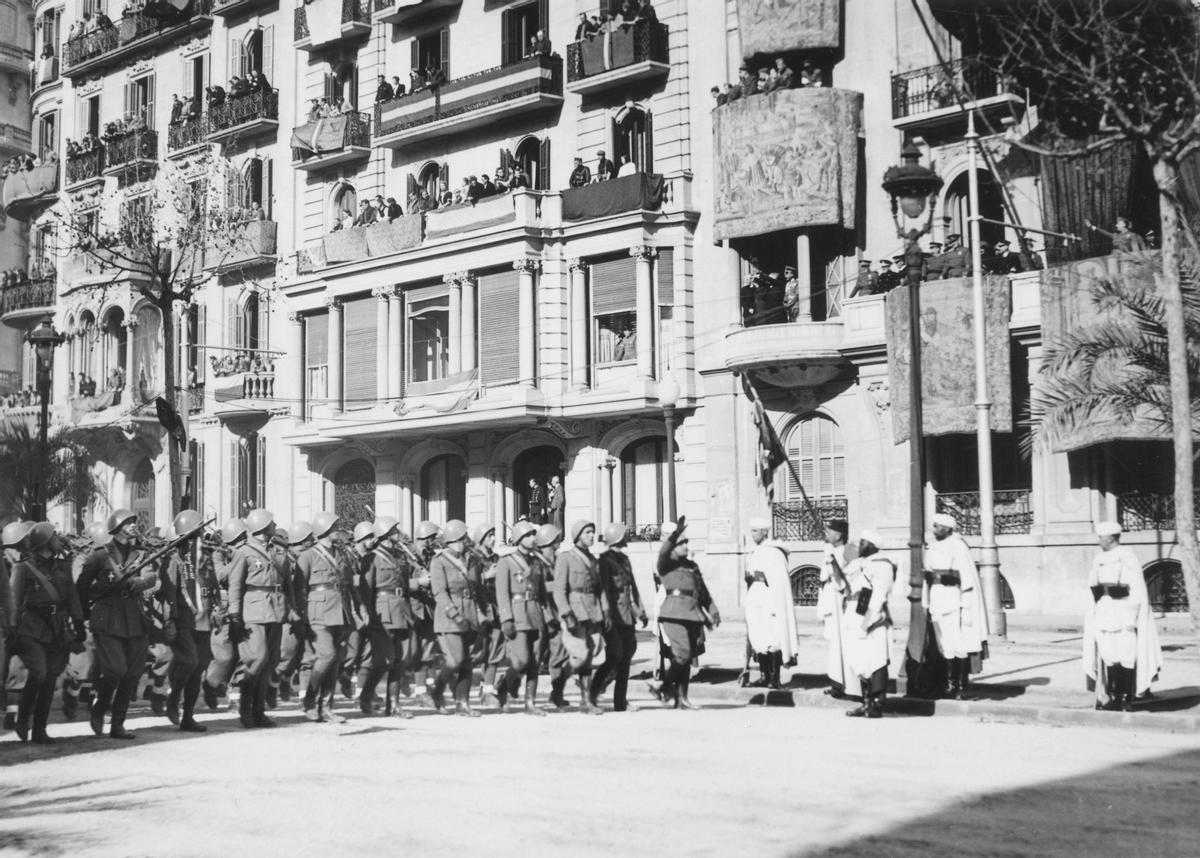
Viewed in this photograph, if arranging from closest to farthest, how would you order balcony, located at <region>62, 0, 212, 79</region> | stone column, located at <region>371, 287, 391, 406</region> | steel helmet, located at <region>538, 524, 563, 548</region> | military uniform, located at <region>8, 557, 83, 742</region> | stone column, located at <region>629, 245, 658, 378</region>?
military uniform, located at <region>8, 557, 83, 742</region>
steel helmet, located at <region>538, 524, 563, 548</region>
stone column, located at <region>629, 245, 658, 378</region>
stone column, located at <region>371, 287, 391, 406</region>
balcony, located at <region>62, 0, 212, 79</region>

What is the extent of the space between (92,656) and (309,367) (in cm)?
2796

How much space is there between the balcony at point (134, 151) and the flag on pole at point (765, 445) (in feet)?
73.8

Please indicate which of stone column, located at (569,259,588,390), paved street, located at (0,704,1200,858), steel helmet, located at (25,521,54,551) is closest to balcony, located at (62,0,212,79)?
A: stone column, located at (569,259,588,390)

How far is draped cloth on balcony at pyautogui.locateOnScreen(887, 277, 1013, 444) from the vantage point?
96.1 ft

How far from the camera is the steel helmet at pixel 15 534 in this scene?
1439cm

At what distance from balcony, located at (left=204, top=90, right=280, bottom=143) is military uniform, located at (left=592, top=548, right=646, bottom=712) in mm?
30138

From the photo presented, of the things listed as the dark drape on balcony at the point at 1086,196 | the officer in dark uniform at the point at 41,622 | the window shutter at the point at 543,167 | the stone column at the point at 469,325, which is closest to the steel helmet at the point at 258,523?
the officer in dark uniform at the point at 41,622

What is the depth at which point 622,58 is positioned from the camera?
35.7 m

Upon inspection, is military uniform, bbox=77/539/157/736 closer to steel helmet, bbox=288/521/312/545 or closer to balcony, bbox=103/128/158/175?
steel helmet, bbox=288/521/312/545

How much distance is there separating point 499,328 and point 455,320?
1.50 m

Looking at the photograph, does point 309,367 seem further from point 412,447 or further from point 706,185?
point 706,185

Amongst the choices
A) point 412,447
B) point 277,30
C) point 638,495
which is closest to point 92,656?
point 638,495

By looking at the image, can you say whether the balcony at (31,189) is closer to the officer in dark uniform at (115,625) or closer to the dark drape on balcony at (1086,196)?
the dark drape on balcony at (1086,196)

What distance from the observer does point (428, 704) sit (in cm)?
1781
